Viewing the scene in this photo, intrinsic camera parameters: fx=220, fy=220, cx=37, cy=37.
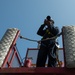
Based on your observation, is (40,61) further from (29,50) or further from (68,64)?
(29,50)


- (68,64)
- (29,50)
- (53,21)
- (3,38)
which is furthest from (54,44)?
(29,50)

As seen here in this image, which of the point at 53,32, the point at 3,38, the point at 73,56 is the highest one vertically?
the point at 53,32

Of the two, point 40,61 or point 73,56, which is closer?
point 73,56

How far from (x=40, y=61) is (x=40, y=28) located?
1230mm

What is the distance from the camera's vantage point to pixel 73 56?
4.45 m

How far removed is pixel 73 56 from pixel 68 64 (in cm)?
22

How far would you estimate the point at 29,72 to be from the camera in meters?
4.45

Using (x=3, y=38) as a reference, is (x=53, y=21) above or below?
above

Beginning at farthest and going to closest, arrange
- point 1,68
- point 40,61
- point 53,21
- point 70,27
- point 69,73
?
1. point 53,21
2. point 40,61
3. point 70,27
4. point 1,68
5. point 69,73

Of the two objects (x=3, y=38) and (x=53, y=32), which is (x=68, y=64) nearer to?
(x=3, y=38)

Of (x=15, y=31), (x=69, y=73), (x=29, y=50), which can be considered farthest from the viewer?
(x=29, y=50)

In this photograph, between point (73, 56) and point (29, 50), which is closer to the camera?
point (73, 56)

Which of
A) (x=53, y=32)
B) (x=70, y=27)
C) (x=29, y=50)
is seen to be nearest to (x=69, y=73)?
(x=70, y=27)

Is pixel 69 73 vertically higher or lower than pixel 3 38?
A: lower
